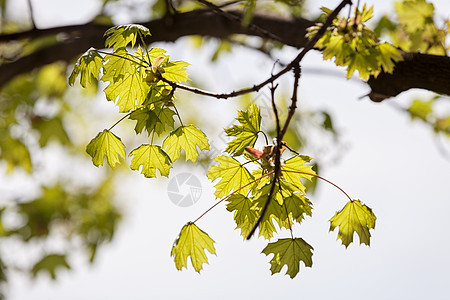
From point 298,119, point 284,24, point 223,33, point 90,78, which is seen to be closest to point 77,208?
point 298,119

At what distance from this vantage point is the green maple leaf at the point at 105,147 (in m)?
0.73

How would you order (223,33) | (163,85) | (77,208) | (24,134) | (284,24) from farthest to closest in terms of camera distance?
1. (77,208)
2. (24,134)
3. (223,33)
4. (284,24)
5. (163,85)

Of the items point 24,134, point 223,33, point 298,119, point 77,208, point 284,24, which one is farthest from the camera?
point 77,208

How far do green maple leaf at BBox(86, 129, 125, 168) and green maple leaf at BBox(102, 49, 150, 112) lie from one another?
61 mm

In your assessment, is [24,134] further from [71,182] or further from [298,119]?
[298,119]

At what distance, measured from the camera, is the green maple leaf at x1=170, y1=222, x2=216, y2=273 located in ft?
2.25

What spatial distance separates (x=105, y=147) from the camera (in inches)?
29.2

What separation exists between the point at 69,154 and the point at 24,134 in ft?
2.30

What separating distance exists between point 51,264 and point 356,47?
6.79 feet

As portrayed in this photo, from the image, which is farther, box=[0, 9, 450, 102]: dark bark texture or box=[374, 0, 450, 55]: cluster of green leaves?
box=[374, 0, 450, 55]: cluster of green leaves

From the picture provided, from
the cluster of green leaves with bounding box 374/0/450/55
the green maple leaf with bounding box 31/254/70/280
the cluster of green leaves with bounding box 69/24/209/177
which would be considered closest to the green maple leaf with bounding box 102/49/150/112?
the cluster of green leaves with bounding box 69/24/209/177

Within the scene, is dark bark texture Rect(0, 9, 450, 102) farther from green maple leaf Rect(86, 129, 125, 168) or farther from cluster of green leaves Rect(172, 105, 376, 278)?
green maple leaf Rect(86, 129, 125, 168)

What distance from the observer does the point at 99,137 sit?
29.0 inches

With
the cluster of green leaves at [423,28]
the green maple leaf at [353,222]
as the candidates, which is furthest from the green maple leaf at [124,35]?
the cluster of green leaves at [423,28]
